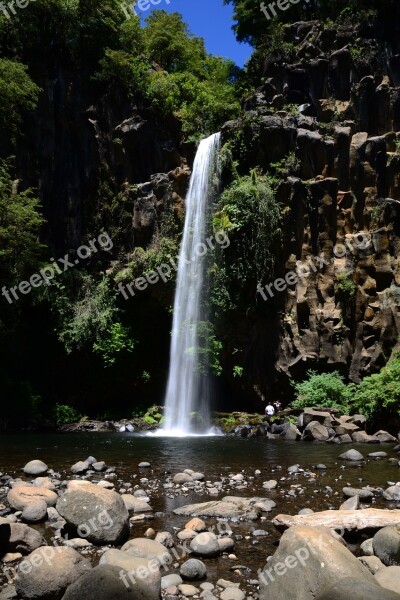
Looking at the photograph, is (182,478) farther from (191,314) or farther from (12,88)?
(12,88)

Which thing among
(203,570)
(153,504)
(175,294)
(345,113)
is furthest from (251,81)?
(203,570)

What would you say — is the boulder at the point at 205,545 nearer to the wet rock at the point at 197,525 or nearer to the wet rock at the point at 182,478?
the wet rock at the point at 197,525

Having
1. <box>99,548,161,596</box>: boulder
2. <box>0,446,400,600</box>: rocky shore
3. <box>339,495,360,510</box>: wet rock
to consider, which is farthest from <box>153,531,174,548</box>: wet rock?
<box>339,495,360,510</box>: wet rock

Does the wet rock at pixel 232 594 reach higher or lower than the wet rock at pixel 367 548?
lower

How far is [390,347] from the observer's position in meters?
21.1

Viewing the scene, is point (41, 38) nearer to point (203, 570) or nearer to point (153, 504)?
point (153, 504)

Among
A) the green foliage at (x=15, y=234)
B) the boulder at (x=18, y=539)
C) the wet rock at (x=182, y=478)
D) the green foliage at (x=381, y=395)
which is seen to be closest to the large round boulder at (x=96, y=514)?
the boulder at (x=18, y=539)

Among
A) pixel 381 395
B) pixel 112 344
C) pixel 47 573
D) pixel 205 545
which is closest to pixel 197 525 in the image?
pixel 205 545

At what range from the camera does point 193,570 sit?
19.3 feet

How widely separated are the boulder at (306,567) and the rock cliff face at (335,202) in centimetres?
1681

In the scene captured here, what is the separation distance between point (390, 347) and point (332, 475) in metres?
11.0

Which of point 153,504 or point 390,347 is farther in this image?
point 390,347

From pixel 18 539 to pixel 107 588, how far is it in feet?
8.40

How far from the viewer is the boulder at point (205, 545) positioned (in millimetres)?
6516
